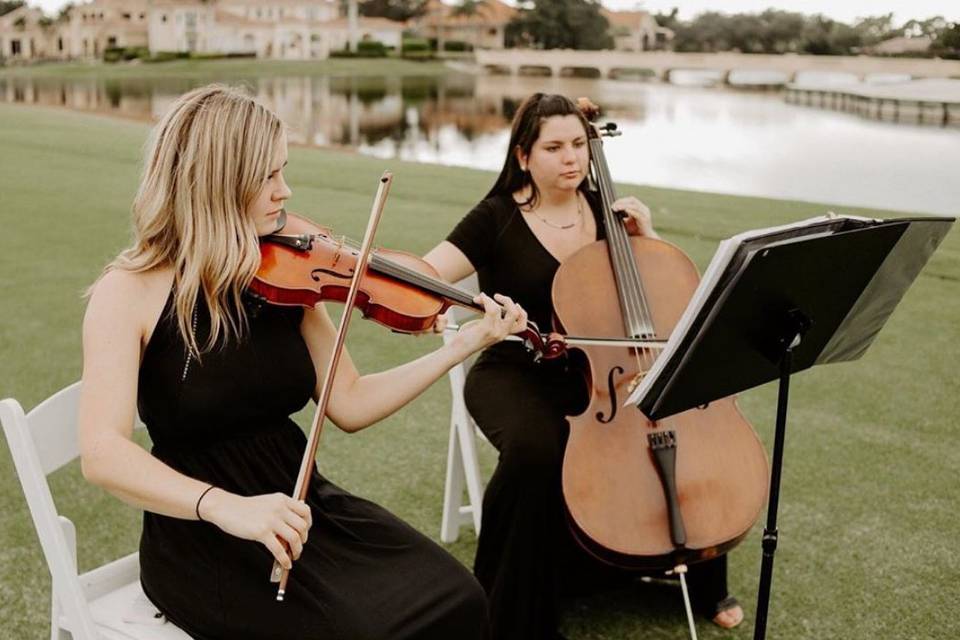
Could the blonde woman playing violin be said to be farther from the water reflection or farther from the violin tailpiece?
the violin tailpiece

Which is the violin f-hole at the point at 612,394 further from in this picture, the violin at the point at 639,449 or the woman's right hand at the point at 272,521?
the woman's right hand at the point at 272,521

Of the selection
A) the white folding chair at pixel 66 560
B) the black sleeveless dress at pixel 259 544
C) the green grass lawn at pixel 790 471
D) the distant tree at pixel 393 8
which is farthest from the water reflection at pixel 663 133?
the distant tree at pixel 393 8

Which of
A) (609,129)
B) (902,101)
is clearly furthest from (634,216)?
(902,101)

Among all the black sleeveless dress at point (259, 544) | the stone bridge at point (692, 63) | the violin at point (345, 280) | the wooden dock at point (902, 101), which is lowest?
the black sleeveless dress at point (259, 544)

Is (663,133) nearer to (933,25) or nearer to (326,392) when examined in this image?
(933,25)

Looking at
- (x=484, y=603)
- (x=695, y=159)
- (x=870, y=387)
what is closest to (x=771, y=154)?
(x=695, y=159)

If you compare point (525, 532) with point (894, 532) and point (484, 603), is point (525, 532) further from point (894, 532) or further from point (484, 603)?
point (894, 532)

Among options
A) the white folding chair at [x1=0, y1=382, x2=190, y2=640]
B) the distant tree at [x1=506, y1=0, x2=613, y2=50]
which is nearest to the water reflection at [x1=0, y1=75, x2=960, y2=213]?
the white folding chair at [x1=0, y1=382, x2=190, y2=640]

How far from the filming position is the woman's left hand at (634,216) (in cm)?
301

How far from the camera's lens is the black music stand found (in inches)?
71.7

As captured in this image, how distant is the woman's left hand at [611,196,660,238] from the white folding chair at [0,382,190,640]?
1.68 m

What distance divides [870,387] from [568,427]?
7.91 ft

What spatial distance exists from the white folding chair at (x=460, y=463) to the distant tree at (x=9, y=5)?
115 metres

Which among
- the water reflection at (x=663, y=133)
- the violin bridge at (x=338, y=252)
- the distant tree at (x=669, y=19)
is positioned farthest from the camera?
the distant tree at (x=669, y=19)
